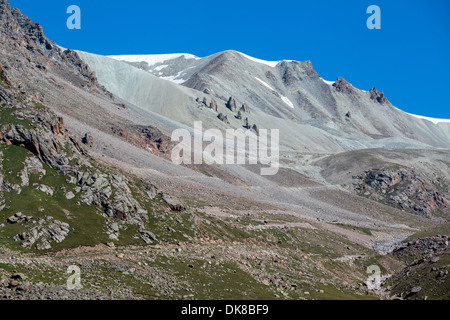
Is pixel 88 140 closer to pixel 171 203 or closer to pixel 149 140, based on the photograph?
pixel 149 140

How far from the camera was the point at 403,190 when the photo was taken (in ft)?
599

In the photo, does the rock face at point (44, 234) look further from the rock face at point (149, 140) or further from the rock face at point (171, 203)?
the rock face at point (149, 140)

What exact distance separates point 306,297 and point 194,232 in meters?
21.6

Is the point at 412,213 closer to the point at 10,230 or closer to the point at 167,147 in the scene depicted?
the point at 167,147

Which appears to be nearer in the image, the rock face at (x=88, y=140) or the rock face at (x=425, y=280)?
the rock face at (x=425, y=280)

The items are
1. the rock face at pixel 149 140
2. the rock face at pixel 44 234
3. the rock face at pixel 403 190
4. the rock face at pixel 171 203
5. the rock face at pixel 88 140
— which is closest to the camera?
the rock face at pixel 44 234

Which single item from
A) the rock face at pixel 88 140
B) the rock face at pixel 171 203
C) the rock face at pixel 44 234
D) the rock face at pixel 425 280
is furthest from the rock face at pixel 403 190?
the rock face at pixel 44 234

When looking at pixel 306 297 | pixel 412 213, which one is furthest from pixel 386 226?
pixel 306 297

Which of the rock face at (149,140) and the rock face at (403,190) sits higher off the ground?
the rock face at (149,140)

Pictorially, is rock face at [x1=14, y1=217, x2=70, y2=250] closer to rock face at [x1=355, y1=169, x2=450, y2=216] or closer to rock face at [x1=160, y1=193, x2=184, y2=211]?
rock face at [x1=160, y1=193, x2=184, y2=211]

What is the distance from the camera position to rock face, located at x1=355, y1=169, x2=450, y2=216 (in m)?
175

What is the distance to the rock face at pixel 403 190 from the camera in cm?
17475

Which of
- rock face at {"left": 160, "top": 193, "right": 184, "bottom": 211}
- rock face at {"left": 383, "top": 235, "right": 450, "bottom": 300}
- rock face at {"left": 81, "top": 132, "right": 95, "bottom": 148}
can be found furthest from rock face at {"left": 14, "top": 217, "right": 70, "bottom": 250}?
rock face at {"left": 81, "top": 132, "right": 95, "bottom": 148}
